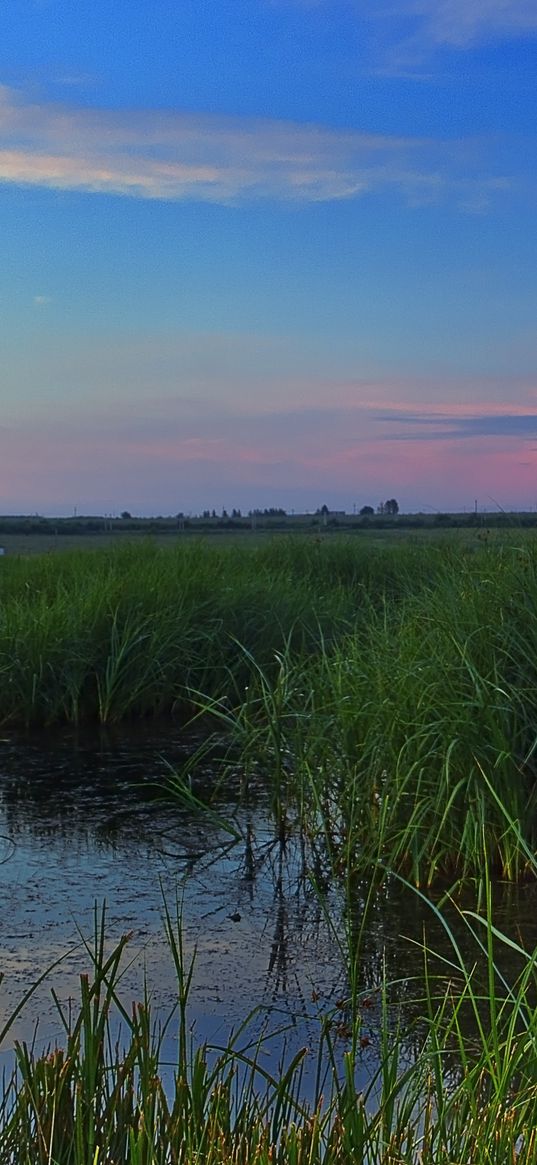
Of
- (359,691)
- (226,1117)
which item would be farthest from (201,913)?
(226,1117)

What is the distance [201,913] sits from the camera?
3.92 meters

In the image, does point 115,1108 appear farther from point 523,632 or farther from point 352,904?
point 523,632

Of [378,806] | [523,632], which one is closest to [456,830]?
[378,806]

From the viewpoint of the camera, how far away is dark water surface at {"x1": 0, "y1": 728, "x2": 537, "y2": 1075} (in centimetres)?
325

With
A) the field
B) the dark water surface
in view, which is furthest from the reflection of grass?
Result: the dark water surface

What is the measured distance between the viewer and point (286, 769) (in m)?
5.19

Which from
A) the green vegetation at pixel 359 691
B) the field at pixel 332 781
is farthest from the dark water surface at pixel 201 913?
the green vegetation at pixel 359 691

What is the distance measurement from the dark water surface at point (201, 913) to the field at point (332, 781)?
0.25 feet

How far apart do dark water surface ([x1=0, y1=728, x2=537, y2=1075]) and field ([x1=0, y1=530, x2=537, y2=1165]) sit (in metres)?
0.08

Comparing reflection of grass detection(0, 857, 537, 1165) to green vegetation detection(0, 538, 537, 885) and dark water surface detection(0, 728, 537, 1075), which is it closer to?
dark water surface detection(0, 728, 537, 1075)

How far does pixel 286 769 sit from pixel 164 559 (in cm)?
436

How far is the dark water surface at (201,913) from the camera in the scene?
3.25 m

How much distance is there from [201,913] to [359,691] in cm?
119

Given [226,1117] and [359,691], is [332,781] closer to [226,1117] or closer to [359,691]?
[359,691]
